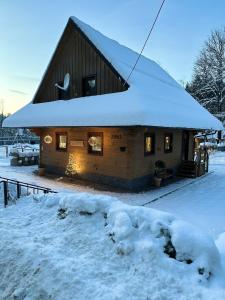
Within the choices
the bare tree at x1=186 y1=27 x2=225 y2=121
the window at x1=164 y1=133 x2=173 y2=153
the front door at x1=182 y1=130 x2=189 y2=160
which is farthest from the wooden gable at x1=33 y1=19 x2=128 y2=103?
the bare tree at x1=186 y1=27 x2=225 y2=121

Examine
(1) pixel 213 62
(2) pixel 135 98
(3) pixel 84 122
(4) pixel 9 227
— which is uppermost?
(1) pixel 213 62

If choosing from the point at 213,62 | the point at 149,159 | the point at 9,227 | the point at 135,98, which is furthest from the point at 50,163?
the point at 213,62

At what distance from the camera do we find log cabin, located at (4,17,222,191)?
34.6 ft

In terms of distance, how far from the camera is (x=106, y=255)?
3.66 m

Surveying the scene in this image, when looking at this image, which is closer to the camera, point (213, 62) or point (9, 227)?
point (9, 227)

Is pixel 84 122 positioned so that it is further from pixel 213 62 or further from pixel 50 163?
pixel 213 62

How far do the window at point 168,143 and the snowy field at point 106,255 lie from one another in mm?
9233

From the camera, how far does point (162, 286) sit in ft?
9.99

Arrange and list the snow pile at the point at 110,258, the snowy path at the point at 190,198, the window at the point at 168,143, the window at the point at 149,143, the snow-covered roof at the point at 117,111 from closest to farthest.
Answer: the snow pile at the point at 110,258, the snowy path at the point at 190,198, the snow-covered roof at the point at 117,111, the window at the point at 149,143, the window at the point at 168,143

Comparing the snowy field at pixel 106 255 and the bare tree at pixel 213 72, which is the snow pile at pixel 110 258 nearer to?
the snowy field at pixel 106 255

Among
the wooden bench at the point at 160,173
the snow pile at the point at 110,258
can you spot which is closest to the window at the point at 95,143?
the wooden bench at the point at 160,173

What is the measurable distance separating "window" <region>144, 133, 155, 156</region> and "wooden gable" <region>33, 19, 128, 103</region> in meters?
2.46

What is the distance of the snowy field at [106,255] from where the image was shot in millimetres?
3088

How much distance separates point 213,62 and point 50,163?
27.4 metres
